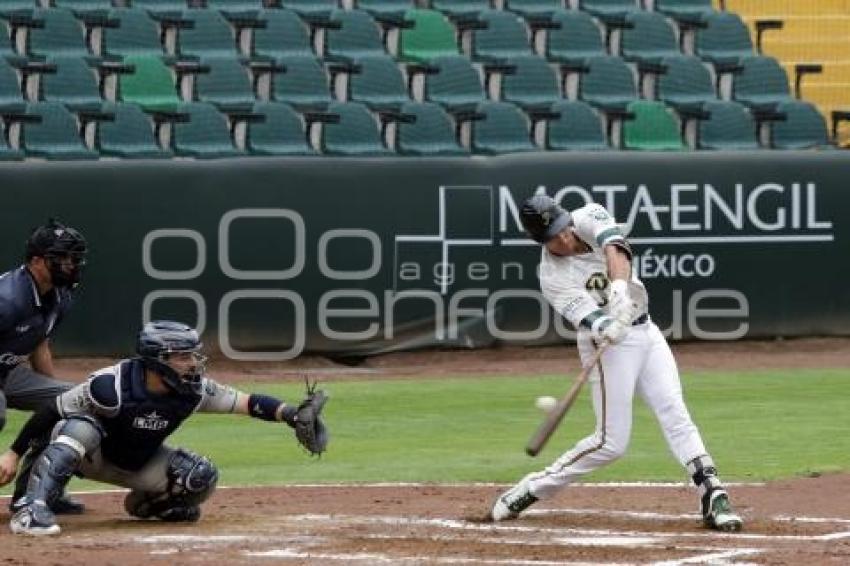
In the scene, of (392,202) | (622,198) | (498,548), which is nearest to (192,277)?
(392,202)

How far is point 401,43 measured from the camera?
Result: 2159cm

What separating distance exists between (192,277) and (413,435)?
473cm

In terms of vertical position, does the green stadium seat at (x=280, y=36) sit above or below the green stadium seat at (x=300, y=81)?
above

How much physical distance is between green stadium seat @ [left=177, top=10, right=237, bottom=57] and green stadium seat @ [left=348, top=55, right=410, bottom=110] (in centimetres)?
130

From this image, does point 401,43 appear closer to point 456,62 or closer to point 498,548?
point 456,62

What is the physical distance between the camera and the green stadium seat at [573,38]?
71.6ft

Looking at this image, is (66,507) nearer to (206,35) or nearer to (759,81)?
(206,35)

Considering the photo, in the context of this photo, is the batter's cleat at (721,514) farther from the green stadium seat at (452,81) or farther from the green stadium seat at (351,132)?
the green stadium seat at (452,81)

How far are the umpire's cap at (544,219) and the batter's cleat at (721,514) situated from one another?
1476 millimetres

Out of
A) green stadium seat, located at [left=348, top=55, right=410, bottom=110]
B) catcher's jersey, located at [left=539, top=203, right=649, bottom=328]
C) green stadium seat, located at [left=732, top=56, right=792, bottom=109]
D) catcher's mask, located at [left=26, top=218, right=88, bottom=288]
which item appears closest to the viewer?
catcher's jersey, located at [left=539, top=203, right=649, bottom=328]

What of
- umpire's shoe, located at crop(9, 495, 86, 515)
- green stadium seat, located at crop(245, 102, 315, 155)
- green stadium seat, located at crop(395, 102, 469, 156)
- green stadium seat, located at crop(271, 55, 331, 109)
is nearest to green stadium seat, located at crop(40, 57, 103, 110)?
green stadium seat, located at crop(245, 102, 315, 155)

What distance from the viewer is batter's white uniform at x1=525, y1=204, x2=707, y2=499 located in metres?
9.52

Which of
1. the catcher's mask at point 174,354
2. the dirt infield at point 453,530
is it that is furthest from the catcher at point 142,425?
the dirt infield at point 453,530

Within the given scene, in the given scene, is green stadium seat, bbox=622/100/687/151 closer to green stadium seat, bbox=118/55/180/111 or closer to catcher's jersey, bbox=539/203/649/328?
green stadium seat, bbox=118/55/180/111
